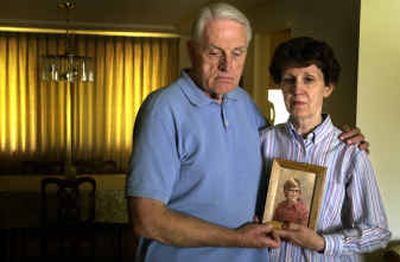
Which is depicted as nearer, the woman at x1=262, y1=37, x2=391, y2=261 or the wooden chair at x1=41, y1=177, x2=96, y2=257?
the woman at x1=262, y1=37, x2=391, y2=261

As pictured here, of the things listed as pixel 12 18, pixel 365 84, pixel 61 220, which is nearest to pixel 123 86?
pixel 12 18

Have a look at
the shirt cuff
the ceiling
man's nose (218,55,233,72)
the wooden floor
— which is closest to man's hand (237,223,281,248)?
the shirt cuff

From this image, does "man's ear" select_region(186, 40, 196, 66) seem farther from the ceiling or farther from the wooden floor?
the ceiling

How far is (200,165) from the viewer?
1392 millimetres

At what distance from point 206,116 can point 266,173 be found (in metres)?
0.27

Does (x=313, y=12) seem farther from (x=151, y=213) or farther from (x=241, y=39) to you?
(x=151, y=213)

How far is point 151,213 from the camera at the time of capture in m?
1.32

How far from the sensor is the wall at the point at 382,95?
2291mm

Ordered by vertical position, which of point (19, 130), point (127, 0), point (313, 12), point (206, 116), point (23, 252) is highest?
point (127, 0)

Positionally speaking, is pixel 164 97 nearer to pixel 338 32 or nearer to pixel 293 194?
pixel 293 194

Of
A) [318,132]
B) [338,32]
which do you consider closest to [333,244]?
[318,132]

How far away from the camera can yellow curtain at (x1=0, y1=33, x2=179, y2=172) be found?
733 cm

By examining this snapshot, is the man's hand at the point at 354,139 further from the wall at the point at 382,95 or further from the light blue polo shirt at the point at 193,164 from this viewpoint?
the wall at the point at 382,95

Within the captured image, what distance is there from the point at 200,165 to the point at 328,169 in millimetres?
372
